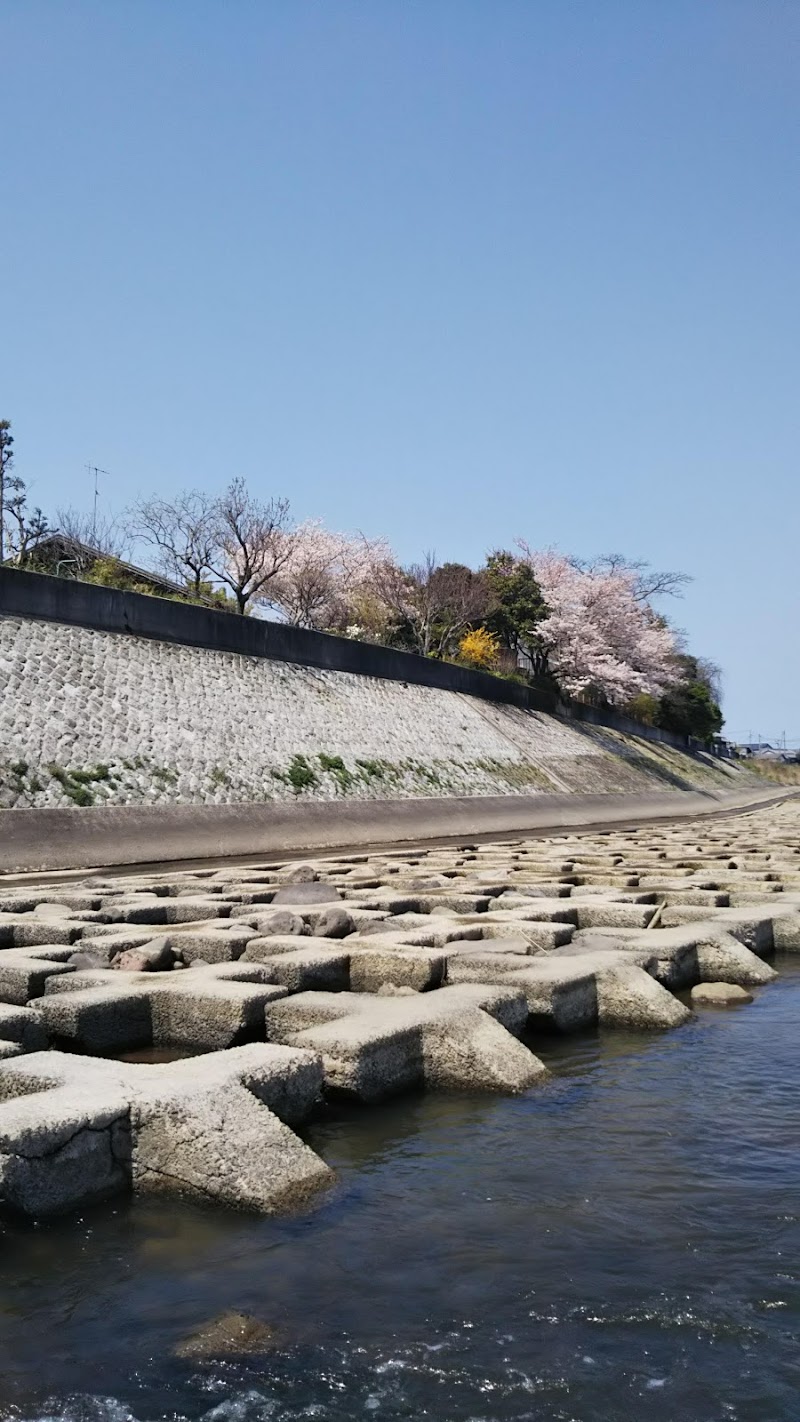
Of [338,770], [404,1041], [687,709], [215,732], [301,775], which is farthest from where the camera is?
[687,709]

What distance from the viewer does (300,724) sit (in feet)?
83.6

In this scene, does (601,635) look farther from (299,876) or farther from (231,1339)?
(231,1339)

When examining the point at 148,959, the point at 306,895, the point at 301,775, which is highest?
the point at 301,775

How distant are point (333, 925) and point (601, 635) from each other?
49.7 metres

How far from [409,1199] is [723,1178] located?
1.09m

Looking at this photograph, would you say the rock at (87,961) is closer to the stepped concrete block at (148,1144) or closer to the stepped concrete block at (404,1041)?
the stepped concrete block at (404,1041)

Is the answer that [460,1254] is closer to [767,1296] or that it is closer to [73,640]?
[767,1296]

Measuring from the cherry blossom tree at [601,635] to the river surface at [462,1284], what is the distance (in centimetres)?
4891

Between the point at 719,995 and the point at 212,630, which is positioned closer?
the point at 719,995

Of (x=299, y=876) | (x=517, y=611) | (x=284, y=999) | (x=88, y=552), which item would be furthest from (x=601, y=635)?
(x=284, y=999)

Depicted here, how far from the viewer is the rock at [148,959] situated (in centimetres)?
659

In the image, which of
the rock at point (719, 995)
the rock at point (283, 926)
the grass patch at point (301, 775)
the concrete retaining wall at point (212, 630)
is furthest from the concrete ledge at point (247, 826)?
the rock at point (719, 995)

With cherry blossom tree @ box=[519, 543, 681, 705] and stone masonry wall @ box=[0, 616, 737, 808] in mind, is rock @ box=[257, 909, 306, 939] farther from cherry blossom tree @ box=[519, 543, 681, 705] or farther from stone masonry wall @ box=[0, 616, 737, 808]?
cherry blossom tree @ box=[519, 543, 681, 705]

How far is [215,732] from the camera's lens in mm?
22391
